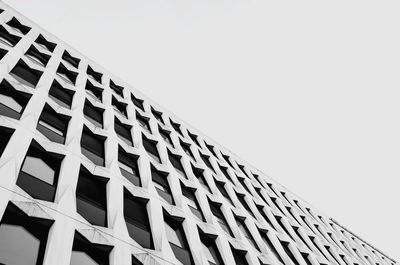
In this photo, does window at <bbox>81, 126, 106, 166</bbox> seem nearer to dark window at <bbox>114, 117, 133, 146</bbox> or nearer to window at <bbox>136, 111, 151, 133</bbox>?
dark window at <bbox>114, 117, 133, 146</bbox>

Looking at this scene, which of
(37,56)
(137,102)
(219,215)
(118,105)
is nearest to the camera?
(219,215)

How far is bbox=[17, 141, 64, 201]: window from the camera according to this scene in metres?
9.74

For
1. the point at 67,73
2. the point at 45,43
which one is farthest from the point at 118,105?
the point at 45,43

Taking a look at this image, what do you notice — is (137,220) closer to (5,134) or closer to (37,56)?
(5,134)

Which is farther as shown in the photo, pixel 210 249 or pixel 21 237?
pixel 210 249

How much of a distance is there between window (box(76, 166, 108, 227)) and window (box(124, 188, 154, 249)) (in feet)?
3.33

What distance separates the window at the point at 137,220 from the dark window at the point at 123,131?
526 centimetres

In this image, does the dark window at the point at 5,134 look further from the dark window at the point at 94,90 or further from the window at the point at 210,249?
the dark window at the point at 94,90

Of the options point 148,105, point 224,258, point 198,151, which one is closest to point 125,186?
point 224,258

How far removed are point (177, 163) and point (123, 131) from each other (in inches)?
152

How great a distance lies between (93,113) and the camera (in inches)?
699

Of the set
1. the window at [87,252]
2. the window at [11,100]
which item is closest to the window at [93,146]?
the window at [11,100]

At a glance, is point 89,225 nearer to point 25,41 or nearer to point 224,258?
point 224,258

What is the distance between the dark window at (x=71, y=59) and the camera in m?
23.4
